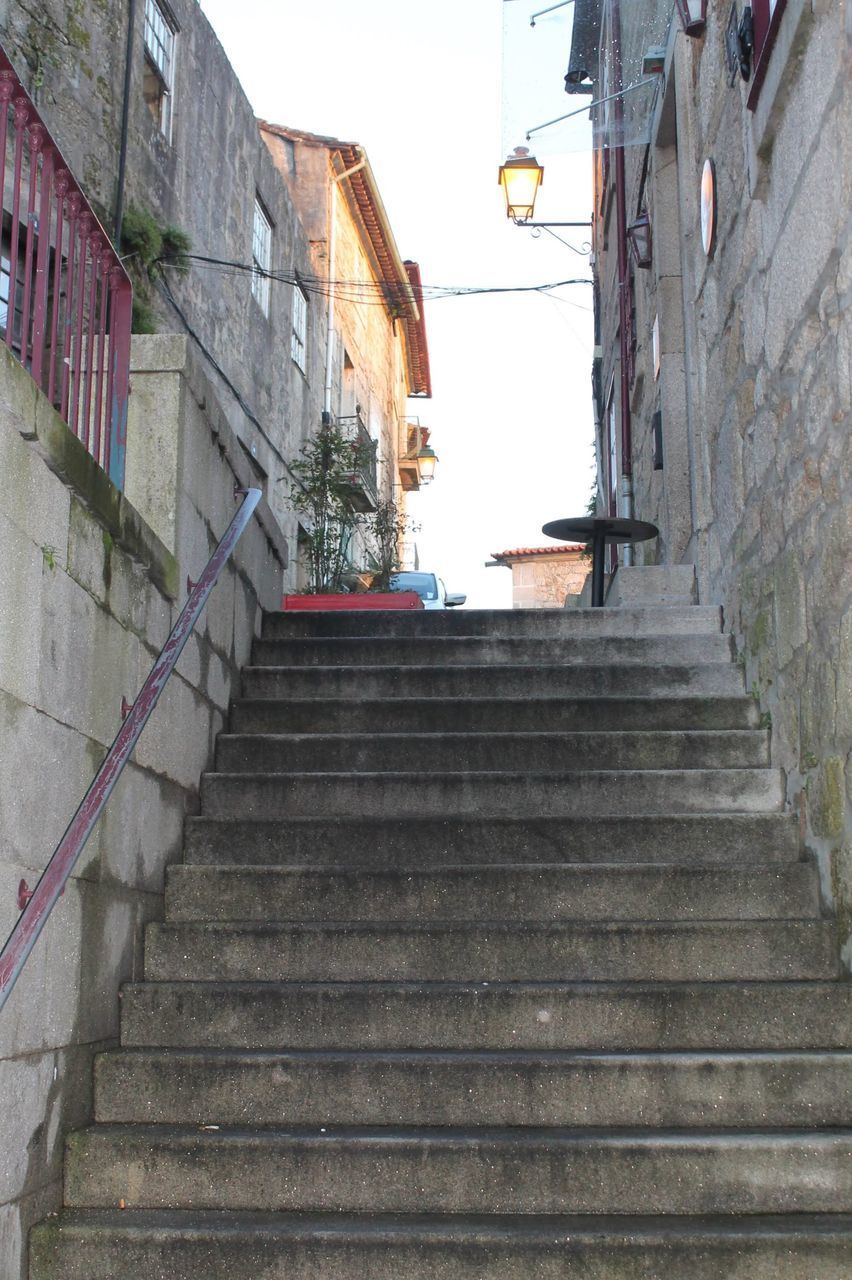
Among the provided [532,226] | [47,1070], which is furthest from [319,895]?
[532,226]

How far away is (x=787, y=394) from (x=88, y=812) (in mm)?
2240

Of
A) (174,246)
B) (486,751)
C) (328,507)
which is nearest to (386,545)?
(328,507)

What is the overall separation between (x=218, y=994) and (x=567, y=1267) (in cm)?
108

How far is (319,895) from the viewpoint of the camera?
3.50m

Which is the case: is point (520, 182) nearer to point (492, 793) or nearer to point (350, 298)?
point (492, 793)

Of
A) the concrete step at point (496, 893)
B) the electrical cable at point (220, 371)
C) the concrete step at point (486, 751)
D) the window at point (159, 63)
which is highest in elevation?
the window at point (159, 63)

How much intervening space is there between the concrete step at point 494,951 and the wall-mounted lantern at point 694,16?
12.2 feet

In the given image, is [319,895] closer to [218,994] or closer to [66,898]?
[218,994]

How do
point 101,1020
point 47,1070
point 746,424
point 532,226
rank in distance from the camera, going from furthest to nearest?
point 532,226 → point 746,424 → point 101,1020 → point 47,1070

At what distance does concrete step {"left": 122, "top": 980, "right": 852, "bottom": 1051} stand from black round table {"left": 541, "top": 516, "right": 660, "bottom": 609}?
11.3ft

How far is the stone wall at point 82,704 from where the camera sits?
2.50m

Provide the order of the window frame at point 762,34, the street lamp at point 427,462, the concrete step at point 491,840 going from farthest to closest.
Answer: the street lamp at point 427,462 → the concrete step at point 491,840 → the window frame at point 762,34

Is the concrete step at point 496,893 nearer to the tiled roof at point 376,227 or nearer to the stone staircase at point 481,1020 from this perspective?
the stone staircase at point 481,1020

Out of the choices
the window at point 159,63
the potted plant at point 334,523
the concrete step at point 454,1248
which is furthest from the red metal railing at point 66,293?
the window at point 159,63
